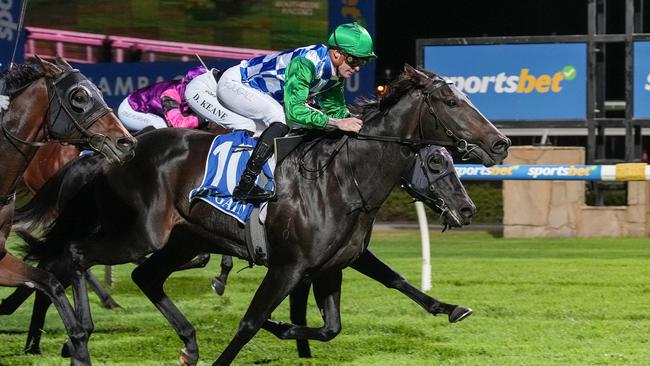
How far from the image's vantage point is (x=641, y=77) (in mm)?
13477

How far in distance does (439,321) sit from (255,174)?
89.0 inches

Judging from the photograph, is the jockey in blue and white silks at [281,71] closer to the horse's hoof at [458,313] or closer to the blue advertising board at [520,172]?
the horse's hoof at [458,313]

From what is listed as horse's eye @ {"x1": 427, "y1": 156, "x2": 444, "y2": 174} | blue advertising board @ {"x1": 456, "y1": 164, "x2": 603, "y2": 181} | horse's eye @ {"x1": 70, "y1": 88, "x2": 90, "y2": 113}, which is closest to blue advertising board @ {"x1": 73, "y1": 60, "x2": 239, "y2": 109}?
blue advertising board @ {"x1": 456, "y1": 164, "x2": 603, "y2": 181}

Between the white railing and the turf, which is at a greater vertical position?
the white railing

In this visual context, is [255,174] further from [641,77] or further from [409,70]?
[641,77]

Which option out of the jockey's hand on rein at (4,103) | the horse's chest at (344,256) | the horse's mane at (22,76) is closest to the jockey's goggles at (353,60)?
the horse's chest at (344,256)

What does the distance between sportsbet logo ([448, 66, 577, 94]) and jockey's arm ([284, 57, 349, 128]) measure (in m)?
8.42

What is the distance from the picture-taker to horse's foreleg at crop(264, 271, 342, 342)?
5.91 m

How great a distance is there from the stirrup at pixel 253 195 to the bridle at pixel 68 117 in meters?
0.71

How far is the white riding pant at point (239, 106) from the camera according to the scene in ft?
20.7

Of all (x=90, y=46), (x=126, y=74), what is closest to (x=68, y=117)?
(x=126, y=74)

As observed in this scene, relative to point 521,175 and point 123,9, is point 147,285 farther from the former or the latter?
point 123,9

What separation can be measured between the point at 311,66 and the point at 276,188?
60cm

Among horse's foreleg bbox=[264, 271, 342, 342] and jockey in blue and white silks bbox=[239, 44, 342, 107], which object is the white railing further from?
horse's foreleg bbox=[264, 271, 342, 342]
